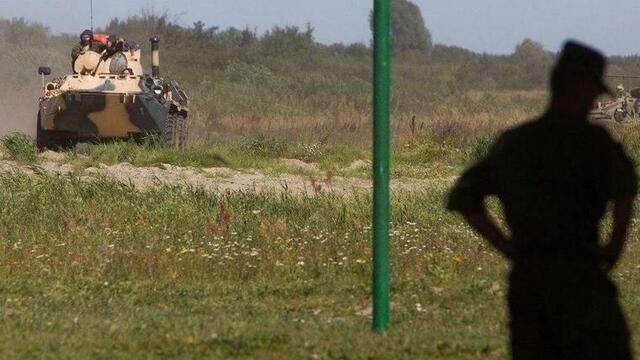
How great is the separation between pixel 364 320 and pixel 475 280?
72.5 inches

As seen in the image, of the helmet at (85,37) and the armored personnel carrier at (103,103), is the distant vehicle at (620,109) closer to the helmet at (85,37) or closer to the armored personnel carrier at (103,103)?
the armored personnel carrier at (103,103)

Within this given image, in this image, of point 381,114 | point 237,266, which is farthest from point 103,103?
point 381,114

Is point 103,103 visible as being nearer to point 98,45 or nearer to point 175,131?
point 98,45

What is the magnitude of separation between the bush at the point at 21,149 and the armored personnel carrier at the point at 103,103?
1187 mm

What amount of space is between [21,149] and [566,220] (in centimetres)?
1847

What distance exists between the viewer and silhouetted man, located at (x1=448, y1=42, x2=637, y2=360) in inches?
182

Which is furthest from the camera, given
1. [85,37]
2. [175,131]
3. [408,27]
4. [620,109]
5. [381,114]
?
[408,27]

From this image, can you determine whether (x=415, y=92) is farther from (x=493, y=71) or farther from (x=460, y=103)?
(x=493, y=71)

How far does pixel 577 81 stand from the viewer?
15.5 ft

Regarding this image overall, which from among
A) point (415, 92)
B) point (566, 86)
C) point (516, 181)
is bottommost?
point (415, 92)

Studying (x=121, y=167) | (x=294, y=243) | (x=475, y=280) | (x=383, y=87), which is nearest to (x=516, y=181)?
(x=383, y=87)

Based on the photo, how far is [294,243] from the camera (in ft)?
37.5

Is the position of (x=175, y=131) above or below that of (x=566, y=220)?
below

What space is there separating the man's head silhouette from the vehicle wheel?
19.5 metres
